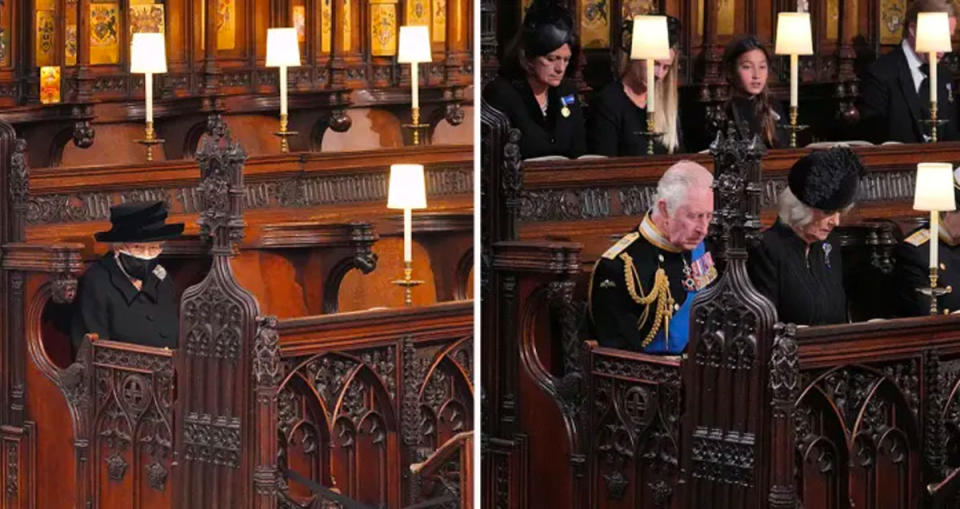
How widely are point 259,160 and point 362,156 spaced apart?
306 millimetres

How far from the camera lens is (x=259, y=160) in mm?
6238

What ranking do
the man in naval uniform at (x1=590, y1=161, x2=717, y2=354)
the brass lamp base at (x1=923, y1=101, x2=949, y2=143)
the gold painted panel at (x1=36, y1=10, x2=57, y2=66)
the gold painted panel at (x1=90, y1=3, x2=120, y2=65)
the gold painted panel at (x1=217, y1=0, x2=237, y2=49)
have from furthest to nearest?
1. the brass lamp base at (x1=923, y1=101, x2=949, y2=143)
2. the man in naval uniform at (x1=590, y1=161, x2=717, y2=354)
3. the gold painted panel at (x1=217, y1=0, x2=237, y2=49)
4. the gold painted panel at (x1=90, y1=3, x2=120, y2=65)
5. the gold painted panel at (x1=36, y1=10, x2=57, y2=66)

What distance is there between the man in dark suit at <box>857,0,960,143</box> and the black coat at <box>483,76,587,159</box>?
65 cm

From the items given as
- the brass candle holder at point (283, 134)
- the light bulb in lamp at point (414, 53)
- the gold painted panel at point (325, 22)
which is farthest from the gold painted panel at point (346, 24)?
the brass candle holder at point (283, 134)

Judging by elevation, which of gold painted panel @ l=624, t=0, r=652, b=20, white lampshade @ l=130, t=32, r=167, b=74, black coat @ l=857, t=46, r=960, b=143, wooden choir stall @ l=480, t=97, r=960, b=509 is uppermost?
gold painted panel @ l=624, t=0, r=652, b=20

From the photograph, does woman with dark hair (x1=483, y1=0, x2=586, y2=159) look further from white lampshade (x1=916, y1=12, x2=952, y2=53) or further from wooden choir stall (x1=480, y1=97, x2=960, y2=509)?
white lampshade (x1=916, y1=12, x2=952, y2=53)

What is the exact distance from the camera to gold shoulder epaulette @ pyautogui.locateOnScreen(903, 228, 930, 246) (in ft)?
20.5

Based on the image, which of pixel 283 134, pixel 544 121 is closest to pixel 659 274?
pixel 544 121

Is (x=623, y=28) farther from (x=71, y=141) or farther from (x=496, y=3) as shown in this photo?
(x=71, y=141)

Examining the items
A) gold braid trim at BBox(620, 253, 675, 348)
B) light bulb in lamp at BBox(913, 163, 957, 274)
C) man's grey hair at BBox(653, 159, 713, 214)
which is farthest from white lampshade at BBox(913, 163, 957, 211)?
gold braid trim at BBox(620, 253, 675, 348)

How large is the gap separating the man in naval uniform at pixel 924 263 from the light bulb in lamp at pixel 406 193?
1.14 meters

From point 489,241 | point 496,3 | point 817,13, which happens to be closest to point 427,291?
point 489,241

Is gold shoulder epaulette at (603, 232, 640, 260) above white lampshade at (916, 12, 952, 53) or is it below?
below

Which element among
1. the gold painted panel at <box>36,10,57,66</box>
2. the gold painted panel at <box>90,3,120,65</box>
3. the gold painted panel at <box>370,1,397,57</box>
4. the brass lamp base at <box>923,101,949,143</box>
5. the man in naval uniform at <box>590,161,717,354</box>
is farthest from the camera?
the gold painted panel at <box>370,1,397,57</box>
